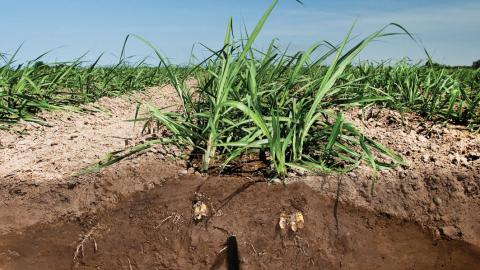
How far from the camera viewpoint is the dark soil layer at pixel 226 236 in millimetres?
1597

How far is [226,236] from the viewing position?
160 cm

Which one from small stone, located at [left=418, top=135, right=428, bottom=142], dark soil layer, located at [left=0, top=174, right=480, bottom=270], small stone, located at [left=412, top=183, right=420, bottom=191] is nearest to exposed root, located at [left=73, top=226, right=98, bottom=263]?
dark soil layer, located at [left=0, top=174, right=480, bottom=270]

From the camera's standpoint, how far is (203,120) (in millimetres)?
2076

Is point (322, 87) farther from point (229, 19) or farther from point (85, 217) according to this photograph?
point (85, 217)

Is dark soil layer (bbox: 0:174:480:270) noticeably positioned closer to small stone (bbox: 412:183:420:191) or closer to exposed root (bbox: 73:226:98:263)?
exposed root (bbox: 73:226:98:263)

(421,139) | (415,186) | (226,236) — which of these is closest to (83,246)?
(226,236)

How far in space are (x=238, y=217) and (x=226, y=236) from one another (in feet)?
0.26

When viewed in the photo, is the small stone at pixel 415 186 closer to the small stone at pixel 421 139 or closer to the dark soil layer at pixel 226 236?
the dark soil layer at pixel 226 236

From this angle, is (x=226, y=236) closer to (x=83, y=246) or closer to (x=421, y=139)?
(x=83, y=246)

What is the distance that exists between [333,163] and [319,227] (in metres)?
0.33

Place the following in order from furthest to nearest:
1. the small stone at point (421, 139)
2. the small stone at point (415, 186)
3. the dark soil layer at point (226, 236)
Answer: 1. the small stone at point (421, 139)
2. the small stone at point (415, 186)
3. the dark soil layer at point (226, 236)

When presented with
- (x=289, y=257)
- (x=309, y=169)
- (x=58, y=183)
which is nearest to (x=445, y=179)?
(x=309, y=169)

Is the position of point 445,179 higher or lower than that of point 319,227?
higher

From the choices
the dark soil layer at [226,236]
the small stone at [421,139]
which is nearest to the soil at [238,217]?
the dark soil layer at [226,236]
